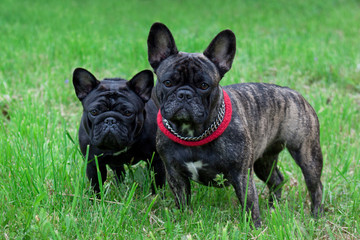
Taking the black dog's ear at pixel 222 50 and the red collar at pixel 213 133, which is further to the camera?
the black dog's ear at pixel 222 50

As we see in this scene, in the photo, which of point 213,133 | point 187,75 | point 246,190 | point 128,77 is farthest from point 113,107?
point 128,77

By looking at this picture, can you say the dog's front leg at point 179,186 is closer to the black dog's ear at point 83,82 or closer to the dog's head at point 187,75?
the dog's head at point 187,75

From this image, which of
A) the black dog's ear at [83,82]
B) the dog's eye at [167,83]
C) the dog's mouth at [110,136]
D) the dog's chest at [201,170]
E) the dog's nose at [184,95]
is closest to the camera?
the dog's nose at [184,95]

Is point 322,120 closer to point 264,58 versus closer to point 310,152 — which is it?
point 310,152

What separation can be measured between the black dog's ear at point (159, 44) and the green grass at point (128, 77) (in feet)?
3.36

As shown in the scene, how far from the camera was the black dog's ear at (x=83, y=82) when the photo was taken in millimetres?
3814

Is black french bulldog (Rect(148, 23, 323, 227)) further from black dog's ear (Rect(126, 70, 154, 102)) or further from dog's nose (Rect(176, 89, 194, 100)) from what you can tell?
black dog's ear (Rect(126, 70, 154, 102))

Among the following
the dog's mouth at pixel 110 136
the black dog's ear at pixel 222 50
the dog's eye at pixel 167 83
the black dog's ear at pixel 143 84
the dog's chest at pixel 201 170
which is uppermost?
the black dog's ear at pixel 222 50

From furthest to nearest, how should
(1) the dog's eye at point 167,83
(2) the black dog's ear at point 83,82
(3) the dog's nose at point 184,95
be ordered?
1. (2) the black dog's ear at point 83,82
2. (1) the dog's eye at point 167,83
3. (3) the dog's nose at point 184,95

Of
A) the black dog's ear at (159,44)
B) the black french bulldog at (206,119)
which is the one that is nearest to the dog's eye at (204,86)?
the black french bulldog at (206,119)

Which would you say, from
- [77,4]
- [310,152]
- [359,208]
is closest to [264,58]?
[310,152]

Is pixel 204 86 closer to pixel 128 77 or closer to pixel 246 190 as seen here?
pixel 246 190

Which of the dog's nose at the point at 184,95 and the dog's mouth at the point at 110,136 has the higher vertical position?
the dog's nose at the point at 184,95

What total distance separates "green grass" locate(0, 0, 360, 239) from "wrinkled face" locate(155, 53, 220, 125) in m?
0.63
